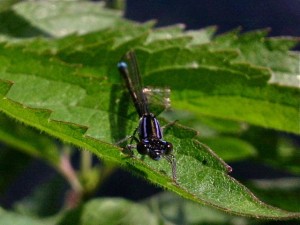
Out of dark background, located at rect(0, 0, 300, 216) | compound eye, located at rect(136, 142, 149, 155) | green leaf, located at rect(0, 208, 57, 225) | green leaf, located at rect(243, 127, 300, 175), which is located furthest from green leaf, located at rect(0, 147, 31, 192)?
compound eye, located at rect(136, 142, 149, 155)

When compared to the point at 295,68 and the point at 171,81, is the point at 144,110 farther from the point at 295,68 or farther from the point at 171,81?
the point at 295,68

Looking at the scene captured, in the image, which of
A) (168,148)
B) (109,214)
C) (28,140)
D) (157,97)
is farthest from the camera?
(28,140)

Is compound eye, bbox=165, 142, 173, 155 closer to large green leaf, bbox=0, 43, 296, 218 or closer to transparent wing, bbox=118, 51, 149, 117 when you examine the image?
large green leaf, bbox=0, 43, 296, 218

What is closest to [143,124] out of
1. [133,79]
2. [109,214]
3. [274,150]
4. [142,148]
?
[142,148]

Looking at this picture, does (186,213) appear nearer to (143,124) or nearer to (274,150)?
(274,150)

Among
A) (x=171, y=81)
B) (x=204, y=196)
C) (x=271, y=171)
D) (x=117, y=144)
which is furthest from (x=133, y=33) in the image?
(x=271, y=171)

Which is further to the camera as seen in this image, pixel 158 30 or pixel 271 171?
pixel 271 171

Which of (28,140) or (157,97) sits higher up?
(157,97)
